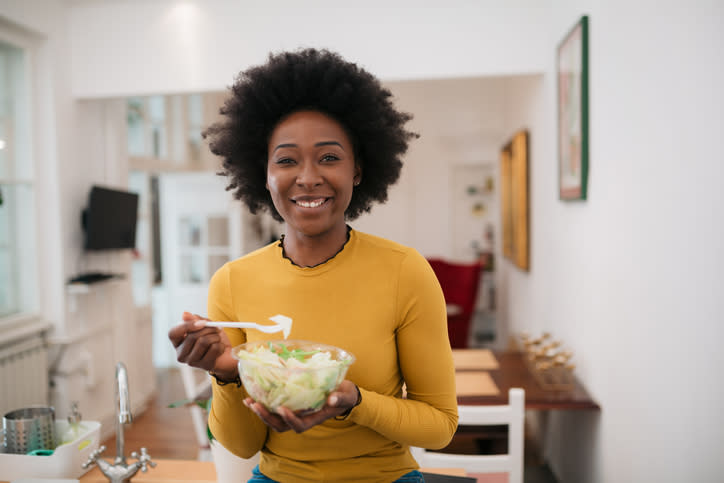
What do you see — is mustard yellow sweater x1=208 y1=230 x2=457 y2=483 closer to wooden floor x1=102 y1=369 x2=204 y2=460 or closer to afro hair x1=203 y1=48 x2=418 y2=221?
afro hair x1=203 y1=48 x2=418 y2=221

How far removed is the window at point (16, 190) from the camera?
3.11 m

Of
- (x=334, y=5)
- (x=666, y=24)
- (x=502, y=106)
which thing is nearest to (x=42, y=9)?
(x=334, y=5)

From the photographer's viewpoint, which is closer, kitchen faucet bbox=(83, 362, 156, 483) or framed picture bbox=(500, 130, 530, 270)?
kitchen faucet bbox=(83, 362, 156, 483)

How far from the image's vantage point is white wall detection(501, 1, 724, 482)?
140cm

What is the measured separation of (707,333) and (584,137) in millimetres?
1073

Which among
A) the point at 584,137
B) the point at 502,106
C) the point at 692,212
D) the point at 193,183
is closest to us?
the point at 692,212

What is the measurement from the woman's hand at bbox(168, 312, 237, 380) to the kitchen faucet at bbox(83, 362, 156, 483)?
0.50m

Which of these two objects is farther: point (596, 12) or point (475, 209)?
point (475, 209)

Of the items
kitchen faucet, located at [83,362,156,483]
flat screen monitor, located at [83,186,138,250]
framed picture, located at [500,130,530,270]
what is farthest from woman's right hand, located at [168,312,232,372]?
framed picture, located at [500,130,530,270]

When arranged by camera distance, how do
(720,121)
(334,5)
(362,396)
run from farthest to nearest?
(334,5), (720,121), (362,396)

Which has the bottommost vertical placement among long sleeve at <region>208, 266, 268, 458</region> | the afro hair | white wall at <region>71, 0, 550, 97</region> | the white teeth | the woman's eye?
long sleeve at <region>208, 266, 268, 458</region>

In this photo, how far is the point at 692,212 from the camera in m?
1.46

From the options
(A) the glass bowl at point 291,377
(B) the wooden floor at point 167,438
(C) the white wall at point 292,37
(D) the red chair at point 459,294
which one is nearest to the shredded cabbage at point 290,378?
(A) the glass bowl at point 291,377

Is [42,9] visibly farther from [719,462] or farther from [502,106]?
[502,106]
